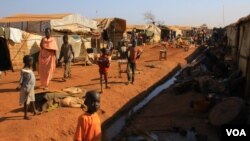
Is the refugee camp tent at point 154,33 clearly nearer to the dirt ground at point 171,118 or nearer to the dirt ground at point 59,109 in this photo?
the dirt ground at point 59,109

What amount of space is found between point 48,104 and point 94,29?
17407 mm

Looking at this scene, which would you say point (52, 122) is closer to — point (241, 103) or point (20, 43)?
point (241, 103)

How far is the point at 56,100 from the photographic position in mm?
11125

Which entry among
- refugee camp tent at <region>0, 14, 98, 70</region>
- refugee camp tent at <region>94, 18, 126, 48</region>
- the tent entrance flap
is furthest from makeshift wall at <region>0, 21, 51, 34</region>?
refugee camp tent at <region>94, 18, 126, 48</region>

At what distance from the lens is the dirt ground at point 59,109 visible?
8.97 meters

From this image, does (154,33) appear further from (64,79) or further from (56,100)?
(56,100)

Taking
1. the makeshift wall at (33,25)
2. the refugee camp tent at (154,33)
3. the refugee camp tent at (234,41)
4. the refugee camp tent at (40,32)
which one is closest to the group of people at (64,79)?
the refugee camp tent at (40,32)

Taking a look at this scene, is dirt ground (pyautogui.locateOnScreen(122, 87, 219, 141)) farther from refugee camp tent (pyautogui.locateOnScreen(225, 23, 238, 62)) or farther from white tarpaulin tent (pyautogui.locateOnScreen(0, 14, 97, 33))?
white tarpaulin tent (pyautogui.locateOnScreen(0, 14, 97, 33))

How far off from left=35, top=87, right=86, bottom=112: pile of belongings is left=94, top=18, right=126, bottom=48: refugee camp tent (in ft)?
58.0

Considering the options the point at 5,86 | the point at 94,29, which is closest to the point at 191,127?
the point at 5,86

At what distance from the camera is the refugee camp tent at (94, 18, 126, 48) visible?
2977 centimetres

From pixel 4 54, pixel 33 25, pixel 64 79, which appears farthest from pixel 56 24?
pixel 64 79

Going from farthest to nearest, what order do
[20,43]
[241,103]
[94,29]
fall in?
[94,29], [20,43], [241,103]

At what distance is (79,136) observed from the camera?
480cm
